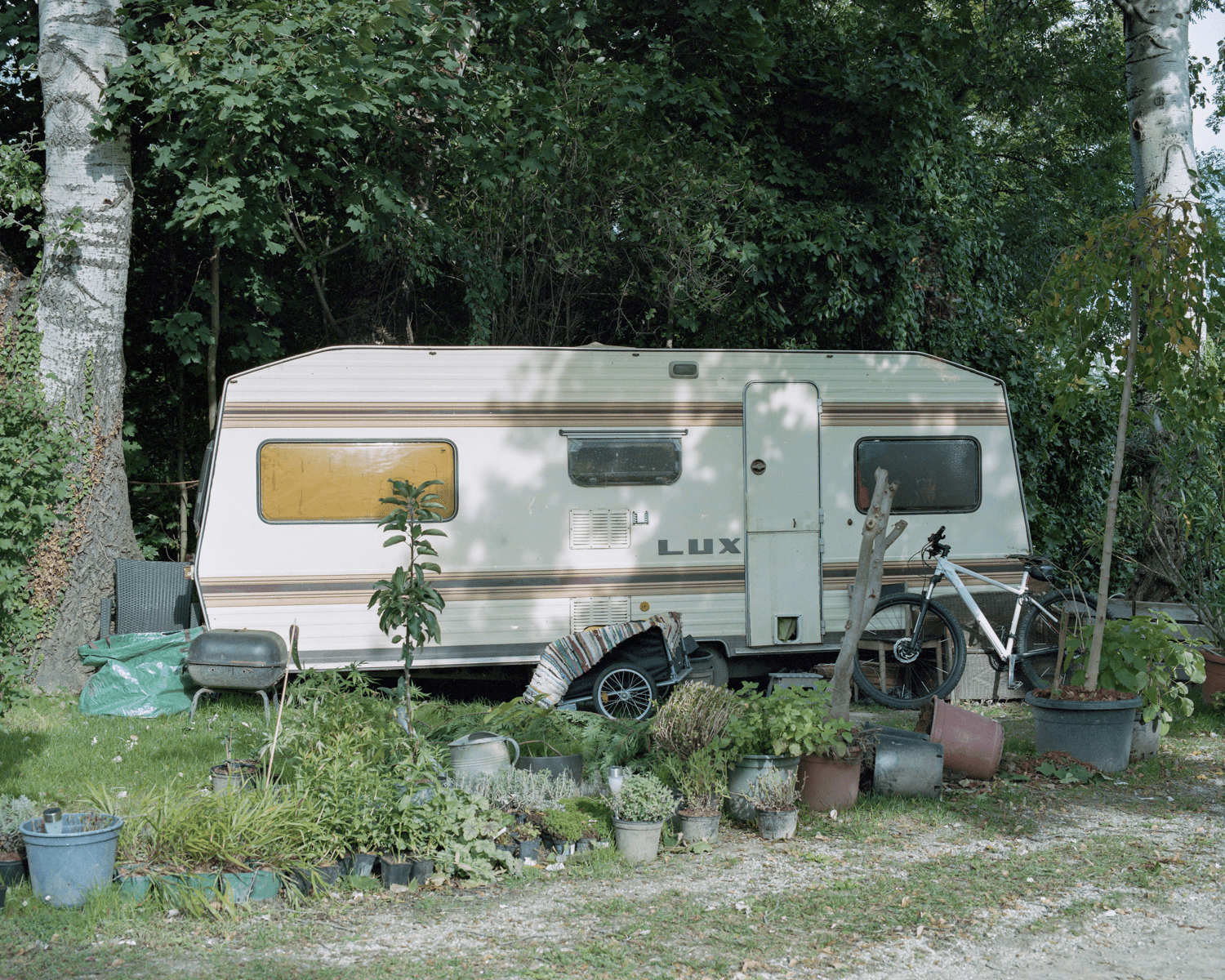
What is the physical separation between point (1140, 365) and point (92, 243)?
7.88 m

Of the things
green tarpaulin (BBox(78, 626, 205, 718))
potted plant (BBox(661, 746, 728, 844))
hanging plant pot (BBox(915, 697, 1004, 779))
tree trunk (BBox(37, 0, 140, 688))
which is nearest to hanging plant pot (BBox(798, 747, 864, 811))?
potted plant (BBox(661, 746, 728, 844))

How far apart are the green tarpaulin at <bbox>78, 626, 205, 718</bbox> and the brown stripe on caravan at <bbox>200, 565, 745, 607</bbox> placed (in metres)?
0.54

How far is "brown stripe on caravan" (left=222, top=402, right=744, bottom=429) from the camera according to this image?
298 inches

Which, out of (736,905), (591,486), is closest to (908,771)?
(736,905)

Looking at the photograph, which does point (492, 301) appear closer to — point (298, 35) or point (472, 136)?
point (472, 136)

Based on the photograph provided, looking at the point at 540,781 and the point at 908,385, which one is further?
the point at 908,385

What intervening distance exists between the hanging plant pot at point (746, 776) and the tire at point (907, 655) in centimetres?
310

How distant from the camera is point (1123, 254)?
636 cm

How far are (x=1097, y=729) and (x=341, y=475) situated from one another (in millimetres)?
5271

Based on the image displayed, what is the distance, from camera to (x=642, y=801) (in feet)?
16.1

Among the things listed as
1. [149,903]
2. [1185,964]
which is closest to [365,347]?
[149,903]

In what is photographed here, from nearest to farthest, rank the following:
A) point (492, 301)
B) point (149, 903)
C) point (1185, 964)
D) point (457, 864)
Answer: point (1185, 964)
point (149, 903)
point (457, 864)
point (492, 301)

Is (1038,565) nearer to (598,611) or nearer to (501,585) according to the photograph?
(598,611)

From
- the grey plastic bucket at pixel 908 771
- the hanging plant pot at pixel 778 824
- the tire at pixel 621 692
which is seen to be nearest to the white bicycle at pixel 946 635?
the tire at pixel 621 692
